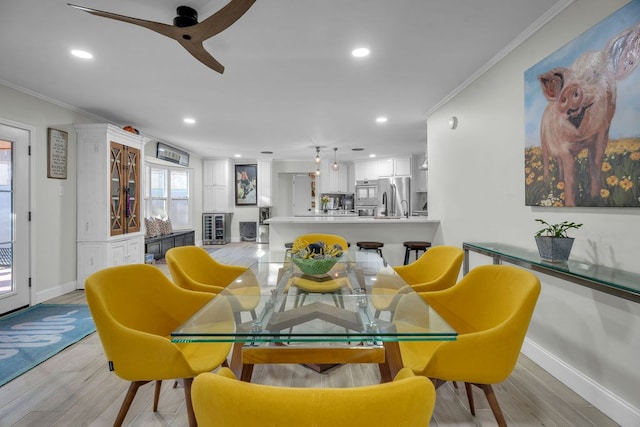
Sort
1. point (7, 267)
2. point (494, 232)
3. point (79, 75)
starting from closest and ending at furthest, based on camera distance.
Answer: point (494, 232), point (79, 75), point (7, 267)

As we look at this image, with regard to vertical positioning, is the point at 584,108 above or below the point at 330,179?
below

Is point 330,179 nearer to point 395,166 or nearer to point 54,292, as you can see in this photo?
point 395,166

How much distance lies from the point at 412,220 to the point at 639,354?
3051 mm

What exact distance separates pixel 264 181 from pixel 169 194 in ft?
8.33

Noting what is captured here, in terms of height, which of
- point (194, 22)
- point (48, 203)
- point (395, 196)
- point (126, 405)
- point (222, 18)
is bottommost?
point (126, 405)

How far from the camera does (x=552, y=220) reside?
2367 millimetres

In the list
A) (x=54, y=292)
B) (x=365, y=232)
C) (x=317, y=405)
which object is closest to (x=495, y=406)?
(x=317, y=405)

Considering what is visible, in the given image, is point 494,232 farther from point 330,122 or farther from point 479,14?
point 330,122

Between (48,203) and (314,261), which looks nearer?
(314,261)

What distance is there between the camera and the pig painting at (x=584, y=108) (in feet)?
5.89

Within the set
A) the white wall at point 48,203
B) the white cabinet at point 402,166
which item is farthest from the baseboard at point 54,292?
the white cabinet at point 402,166

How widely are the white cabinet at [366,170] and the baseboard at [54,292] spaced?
6.89 meters

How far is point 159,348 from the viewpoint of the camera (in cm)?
138

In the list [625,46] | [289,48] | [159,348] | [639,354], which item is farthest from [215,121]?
[639,354]
